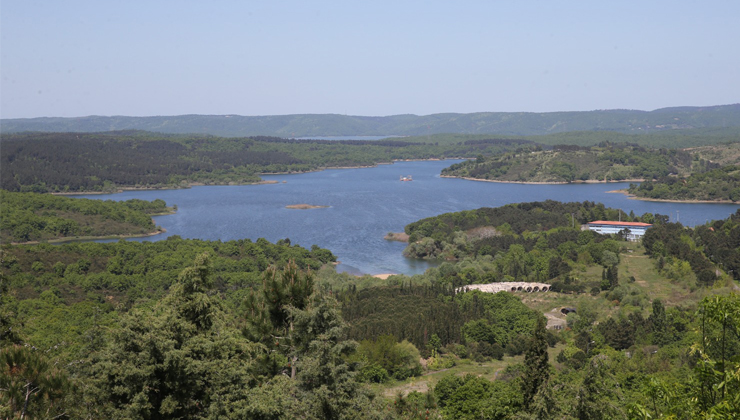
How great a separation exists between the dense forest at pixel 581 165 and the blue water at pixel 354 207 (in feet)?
28.3

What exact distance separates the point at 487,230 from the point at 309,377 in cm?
6678

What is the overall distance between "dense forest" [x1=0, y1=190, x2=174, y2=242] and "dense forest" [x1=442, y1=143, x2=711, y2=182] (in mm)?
98215

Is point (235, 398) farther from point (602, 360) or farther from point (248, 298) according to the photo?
point (602, 360)

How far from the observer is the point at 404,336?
3266cm

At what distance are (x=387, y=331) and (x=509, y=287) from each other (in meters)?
16.6

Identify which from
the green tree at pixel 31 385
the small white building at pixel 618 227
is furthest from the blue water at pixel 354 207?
the green tree at pixel 31 385

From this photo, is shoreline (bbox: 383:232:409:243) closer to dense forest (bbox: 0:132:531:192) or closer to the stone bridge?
the stone bridge

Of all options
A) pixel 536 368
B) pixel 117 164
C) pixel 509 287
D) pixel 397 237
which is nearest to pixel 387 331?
pixel 509 287

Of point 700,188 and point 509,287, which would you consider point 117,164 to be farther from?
point 509,287

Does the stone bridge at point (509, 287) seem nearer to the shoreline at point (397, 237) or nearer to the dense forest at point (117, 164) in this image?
the shoreline at point (397, 237)

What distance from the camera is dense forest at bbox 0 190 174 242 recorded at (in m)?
80.9

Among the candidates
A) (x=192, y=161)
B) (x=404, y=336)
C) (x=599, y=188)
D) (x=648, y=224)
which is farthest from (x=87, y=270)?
(x=192, y=161)

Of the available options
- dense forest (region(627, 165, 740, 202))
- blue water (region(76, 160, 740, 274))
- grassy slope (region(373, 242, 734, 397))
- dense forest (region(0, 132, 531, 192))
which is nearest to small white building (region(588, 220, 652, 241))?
grassy slope (region(373, 242, 734, 397))

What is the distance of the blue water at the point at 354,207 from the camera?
249 ft
